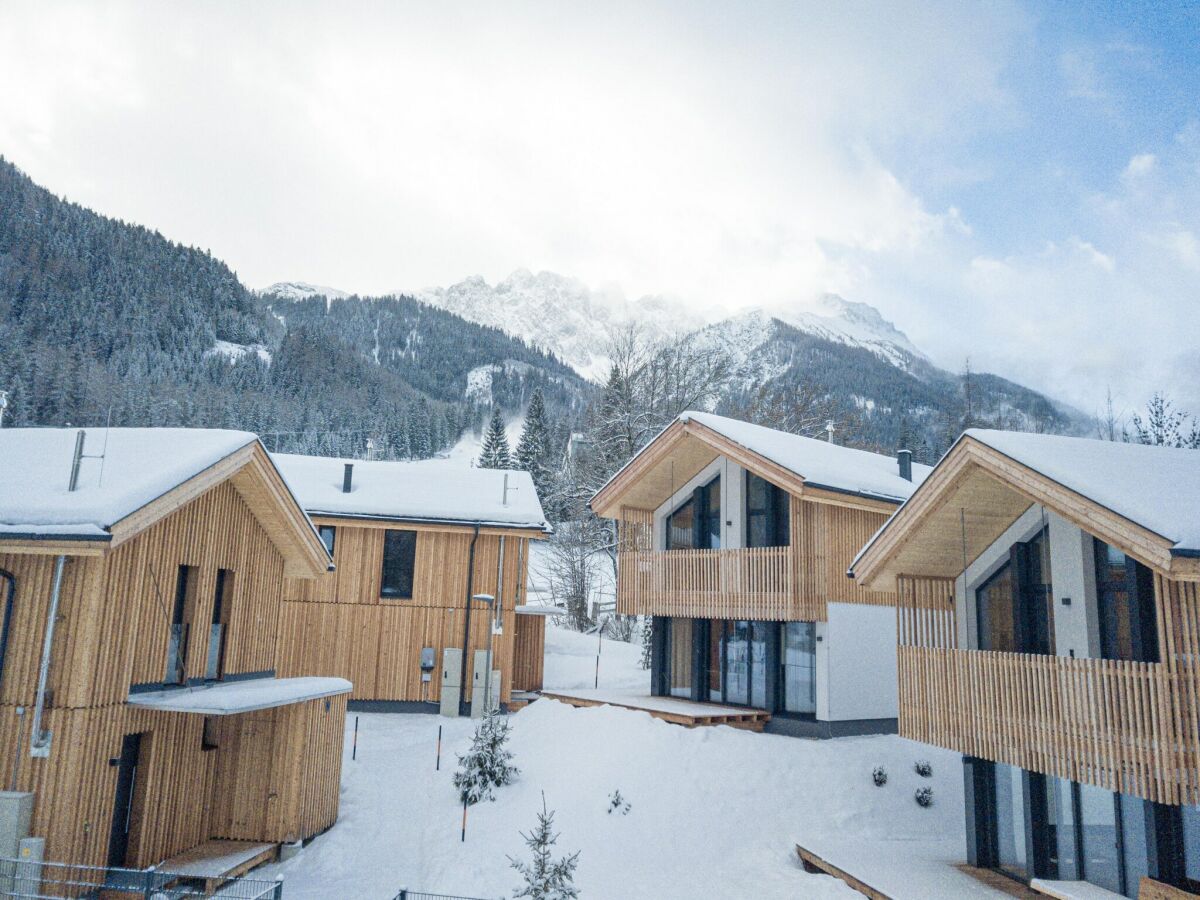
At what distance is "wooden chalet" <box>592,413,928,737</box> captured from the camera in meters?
16.5

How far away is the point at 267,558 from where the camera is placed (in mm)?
15062

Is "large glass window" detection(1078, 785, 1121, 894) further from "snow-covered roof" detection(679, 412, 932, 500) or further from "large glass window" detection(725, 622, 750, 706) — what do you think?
"large glass window" detection(725, 622, 750, 706)

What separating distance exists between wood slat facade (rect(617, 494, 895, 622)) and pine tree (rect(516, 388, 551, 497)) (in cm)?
4055

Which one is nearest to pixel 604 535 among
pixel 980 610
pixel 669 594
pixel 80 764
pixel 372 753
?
pixel 669 594

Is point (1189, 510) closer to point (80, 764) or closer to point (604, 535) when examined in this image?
point (80, 764)

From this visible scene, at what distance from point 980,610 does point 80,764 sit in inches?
467

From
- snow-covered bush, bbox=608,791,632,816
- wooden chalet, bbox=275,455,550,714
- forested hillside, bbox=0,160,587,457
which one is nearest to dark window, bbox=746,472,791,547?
wooden chalet, bbox=275,455,550,714

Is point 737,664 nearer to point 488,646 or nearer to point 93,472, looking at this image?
point 488,646

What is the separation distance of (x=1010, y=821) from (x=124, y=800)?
1178 centimetres

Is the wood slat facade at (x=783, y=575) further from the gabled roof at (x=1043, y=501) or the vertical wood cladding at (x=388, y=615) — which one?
the vertical wood cladding at (x=388, y=615)

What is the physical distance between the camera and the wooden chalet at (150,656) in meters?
9.58

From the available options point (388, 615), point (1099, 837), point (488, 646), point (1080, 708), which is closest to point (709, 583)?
point (488, 646)

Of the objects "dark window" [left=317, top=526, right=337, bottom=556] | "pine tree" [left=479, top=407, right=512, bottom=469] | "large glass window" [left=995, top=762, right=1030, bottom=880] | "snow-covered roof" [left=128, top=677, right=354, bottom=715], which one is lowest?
"large glass window" [left=995, top=762, right=1030, bottom=880]

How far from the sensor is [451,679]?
20.5m
